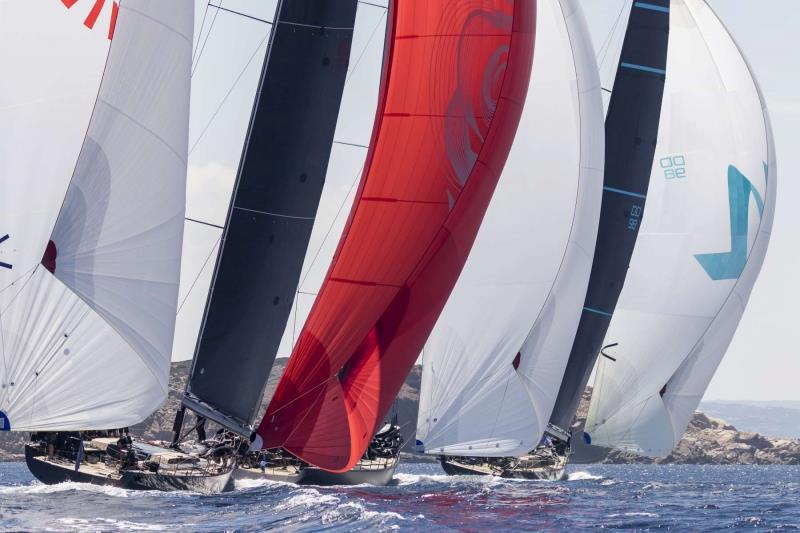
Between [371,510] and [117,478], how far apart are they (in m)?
5.19

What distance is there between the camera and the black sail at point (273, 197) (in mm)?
24969

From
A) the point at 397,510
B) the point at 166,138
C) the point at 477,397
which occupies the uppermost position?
the point at 166,138

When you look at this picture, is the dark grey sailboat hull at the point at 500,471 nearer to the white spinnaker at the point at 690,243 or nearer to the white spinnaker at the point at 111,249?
the white spinnaker at the point at 690,243

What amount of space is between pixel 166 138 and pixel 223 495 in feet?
25.9

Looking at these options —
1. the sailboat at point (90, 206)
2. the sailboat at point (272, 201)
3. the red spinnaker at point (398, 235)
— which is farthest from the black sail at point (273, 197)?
the red spinnaker at point (398, 235)

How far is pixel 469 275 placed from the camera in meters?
25.2

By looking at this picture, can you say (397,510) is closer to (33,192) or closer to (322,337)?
(322,337)

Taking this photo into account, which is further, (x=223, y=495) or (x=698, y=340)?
(x=698, y=340)

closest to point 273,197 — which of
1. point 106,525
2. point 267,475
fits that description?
point 267,475

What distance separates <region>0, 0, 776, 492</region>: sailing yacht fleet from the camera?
17.7 m

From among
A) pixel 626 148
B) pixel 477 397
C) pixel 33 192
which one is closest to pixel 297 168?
pixel 477 397

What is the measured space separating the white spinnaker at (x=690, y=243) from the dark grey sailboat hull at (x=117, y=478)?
13038 millimetres

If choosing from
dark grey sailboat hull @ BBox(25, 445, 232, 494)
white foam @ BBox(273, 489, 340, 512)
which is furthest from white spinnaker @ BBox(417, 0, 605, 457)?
dark grey sailboat hull @ BBox(25, 445, 232, 494)

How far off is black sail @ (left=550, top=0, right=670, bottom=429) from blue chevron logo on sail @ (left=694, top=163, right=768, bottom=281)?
81.7 inches
